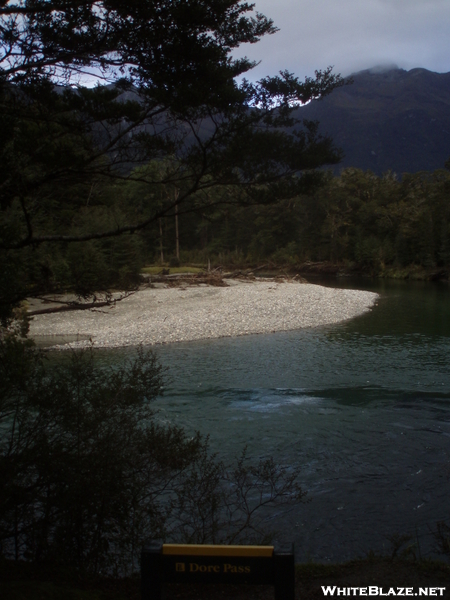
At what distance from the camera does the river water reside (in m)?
5.47

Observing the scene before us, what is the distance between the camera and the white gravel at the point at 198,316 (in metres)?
17.6

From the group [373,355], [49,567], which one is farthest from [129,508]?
[373,355]

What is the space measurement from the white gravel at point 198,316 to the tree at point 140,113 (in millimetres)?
10979

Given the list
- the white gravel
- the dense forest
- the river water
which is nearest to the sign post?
the river water

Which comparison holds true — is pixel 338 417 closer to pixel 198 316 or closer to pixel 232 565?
pixel 232 565

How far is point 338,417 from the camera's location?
29.6ft

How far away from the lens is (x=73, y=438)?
Result: 173 inches

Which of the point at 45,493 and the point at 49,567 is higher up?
the point at 45,493

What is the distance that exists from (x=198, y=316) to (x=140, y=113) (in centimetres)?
1495

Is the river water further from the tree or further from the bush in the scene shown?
the tree

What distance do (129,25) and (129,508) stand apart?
4.46 m

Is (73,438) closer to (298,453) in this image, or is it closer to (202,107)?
(202,107)

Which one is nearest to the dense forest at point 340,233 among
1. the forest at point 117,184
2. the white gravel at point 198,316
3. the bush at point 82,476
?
the white gravel at point 198,316

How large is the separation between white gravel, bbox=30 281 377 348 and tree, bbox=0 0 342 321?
11.0m
